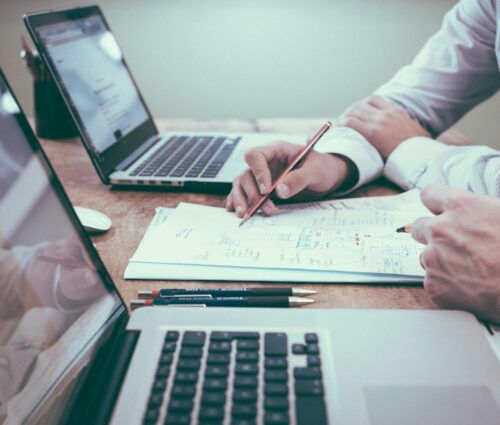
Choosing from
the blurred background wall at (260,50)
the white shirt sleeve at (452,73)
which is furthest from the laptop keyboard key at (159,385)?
the blurred background wall at (260,50)

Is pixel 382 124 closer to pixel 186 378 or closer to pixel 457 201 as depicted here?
pixel 457 201

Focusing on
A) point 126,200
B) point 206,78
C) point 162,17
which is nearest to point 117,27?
point 162,17

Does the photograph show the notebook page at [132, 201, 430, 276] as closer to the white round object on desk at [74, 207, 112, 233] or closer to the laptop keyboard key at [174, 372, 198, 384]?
the white round object on desk at [74, 207, 112, 233]

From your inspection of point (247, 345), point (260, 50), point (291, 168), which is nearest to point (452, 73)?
point (291, 168)

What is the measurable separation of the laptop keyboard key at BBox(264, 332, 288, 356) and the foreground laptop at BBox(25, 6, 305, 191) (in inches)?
16.9

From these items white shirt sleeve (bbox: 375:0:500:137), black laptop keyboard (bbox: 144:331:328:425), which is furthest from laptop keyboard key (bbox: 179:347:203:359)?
white shirt sleeve (bbox: 375:0:500:137)

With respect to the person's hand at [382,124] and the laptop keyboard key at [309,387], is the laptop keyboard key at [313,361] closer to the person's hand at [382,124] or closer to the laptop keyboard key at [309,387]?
the laptop keyboard key at [309,387]

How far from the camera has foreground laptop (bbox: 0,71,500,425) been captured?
359 millimetres

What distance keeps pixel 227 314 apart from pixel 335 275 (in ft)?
0.53

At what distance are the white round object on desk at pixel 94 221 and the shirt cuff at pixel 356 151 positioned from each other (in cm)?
37

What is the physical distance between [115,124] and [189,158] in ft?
0.52

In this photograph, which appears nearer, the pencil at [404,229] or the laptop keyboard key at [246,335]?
the laptop keyboard key at [246,335]

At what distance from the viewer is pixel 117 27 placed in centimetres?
201

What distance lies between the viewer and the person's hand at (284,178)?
2.39 feet
